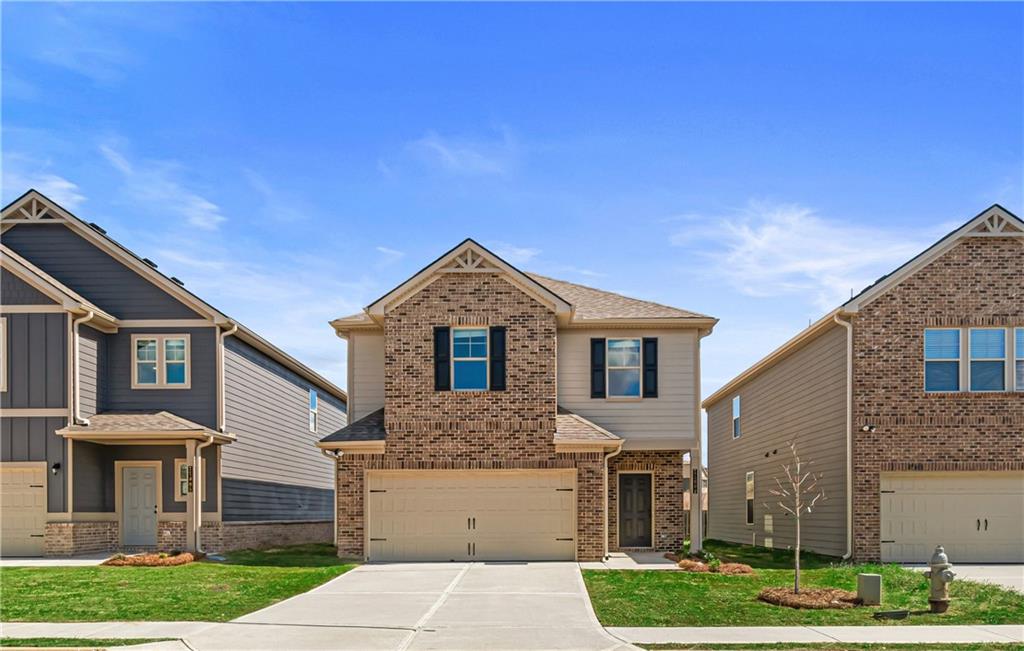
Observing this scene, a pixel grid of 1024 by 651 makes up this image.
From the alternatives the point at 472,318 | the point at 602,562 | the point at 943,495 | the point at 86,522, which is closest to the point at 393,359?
the point at 472,318

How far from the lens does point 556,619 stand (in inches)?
536

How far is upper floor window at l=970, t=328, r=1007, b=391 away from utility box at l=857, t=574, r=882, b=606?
32.0ft

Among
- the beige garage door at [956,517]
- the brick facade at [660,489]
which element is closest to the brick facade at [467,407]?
the brick facade at [660,489]

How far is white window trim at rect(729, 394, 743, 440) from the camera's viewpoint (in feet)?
113

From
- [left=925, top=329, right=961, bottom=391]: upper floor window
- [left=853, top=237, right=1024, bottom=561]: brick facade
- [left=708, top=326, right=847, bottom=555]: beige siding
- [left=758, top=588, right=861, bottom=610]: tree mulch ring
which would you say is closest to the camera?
[left=758, top=588, right=861, bottom=610]: tree mulch ring

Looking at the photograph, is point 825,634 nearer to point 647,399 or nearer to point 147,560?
point 647,399

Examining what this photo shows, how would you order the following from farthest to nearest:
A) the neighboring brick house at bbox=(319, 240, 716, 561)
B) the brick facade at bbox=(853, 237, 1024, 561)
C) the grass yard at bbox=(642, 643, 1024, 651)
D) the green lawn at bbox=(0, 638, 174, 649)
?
1. the neighboring brick house at bbox=(319, 240, 716, 561)
2. the brick facade at bbox=(853, 237, 1024, 561)
3. the green lawn at bbox=(0, 638, 174, 649)
4. the grass yard at bbox=(642, 643, 1024, 651)

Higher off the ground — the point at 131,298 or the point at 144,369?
the point at 131,298

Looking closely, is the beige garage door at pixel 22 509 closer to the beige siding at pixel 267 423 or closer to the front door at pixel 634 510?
the beige siding at pixel 267 423

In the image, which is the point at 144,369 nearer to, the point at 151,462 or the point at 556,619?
the point at 151,462

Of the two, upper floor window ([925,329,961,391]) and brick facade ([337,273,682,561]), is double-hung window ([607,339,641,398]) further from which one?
upper floor window ([925,329,961,391])

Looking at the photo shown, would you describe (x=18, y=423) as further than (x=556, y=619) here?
Yes

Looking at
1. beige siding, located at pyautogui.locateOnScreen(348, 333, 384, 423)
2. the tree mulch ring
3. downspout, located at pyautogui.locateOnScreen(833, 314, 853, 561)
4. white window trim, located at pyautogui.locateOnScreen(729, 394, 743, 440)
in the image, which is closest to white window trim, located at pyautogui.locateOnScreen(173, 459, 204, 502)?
beige siding, located at pyautogui.locateOnScreen(348, 333, 384, 423)

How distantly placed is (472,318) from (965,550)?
1269cm
